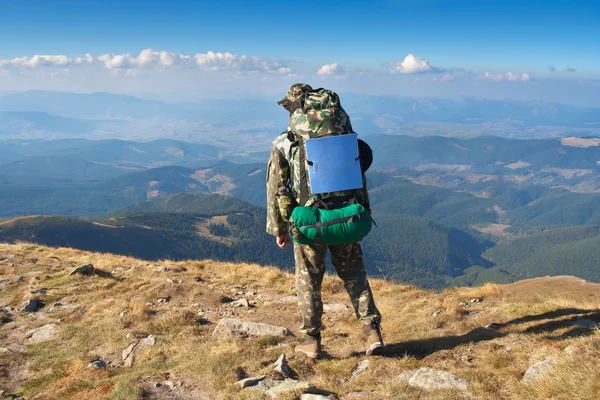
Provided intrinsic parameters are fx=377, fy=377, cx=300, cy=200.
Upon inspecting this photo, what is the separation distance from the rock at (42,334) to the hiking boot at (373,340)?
7516 millimetres

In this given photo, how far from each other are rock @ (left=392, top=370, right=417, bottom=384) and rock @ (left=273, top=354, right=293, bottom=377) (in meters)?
1.70

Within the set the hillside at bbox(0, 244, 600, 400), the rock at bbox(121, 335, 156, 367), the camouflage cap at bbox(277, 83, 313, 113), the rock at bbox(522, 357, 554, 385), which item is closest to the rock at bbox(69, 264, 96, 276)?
the hillside at bbox(0, 244, 600, 400)

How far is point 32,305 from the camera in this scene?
36.6 feet

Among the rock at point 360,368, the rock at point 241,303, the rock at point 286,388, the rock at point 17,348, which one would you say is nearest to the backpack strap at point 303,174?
the rock at point 286,388

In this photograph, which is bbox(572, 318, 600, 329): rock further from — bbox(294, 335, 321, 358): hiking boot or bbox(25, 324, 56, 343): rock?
bbox(25, 324, 56, 343): rock

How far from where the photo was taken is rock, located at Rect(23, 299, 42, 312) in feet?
36.2

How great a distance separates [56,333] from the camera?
9.27 m

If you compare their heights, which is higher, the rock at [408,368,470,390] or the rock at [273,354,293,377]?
the rock at [408,368,470,390]

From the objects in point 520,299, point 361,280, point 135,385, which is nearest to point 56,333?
point 135,385

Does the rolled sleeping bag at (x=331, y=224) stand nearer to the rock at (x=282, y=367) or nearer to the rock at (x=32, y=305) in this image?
the rock at (x=282, y=367)

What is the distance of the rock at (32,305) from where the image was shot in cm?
1102

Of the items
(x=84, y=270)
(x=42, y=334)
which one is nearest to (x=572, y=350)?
(x=42, y=334)

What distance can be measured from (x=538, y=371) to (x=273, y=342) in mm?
4700

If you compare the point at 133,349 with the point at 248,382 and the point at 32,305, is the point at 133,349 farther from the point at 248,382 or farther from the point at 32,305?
the point at 32,305
